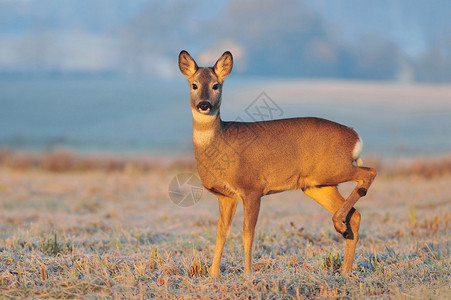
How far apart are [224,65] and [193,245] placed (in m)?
2.62

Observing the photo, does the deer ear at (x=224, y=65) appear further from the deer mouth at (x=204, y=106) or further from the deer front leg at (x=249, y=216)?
the deer front leg at (x=249, y=216)

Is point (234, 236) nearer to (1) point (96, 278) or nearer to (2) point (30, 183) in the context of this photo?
(1) point (96, 278)

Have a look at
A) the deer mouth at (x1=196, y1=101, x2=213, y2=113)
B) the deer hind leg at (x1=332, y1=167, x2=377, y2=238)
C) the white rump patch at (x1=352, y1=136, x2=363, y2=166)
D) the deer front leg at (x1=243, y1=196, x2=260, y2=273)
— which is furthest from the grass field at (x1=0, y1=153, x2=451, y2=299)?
the deer mouth at (x1=196, y1=101, x2=213, y2=113)

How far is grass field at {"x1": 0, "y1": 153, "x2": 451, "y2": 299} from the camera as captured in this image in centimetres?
549

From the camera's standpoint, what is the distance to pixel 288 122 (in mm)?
6453

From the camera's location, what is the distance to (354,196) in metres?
6.18

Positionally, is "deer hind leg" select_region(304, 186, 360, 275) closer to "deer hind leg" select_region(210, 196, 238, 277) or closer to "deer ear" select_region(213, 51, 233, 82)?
"deer hind leg" select_region(210, 196, 238, 277)

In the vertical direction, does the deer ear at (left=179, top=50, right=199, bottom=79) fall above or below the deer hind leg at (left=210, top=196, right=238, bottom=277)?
above

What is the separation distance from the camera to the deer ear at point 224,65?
636 cm

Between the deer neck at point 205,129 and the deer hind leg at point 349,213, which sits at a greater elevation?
the deer neck at point 205,129

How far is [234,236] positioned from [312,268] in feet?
9.58

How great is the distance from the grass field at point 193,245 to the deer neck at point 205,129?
4.51 feet

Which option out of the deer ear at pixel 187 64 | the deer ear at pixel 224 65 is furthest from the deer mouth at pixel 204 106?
the deer ear at pixel 187 64

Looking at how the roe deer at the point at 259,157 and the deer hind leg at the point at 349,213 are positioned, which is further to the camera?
the deer hind leg at the point at 349,213
